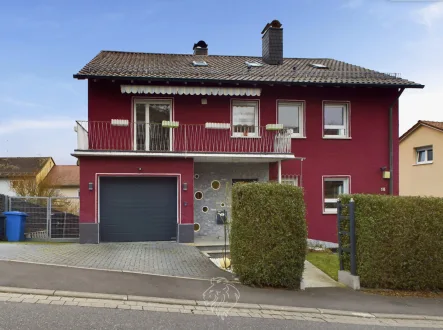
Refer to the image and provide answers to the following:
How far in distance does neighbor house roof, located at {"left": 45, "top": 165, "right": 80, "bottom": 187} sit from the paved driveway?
120 ft

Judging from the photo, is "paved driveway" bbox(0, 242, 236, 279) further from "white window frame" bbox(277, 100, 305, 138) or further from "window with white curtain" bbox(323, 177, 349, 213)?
"white window frame" bbox(277, 100, 305, 138)

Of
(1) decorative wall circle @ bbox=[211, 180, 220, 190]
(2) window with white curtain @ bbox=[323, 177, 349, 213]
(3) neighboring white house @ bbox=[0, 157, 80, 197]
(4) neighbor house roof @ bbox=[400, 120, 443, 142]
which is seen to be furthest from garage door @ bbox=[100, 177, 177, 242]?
(3) neighboring white house @ bbox=[0, 157, 80, 197]

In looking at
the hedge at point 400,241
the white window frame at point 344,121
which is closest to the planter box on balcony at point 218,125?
the white window frame at point 344,121

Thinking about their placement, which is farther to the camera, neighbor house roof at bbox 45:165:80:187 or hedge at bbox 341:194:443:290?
neighbor house roof at bbox 45:165:80:187

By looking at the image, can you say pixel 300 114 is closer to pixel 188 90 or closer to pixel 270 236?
pixel 188 90

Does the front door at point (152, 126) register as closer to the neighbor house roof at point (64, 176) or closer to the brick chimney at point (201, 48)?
the brick chimney at point (201, 48)

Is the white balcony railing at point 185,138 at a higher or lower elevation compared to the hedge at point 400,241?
higher

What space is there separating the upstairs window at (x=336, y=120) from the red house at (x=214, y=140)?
4 centimetres

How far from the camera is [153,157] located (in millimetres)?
14695

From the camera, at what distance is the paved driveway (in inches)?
385

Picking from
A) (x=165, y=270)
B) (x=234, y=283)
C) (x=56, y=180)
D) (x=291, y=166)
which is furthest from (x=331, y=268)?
(x=56, y=180)

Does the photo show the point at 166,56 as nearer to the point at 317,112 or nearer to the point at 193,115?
the point at 193,115

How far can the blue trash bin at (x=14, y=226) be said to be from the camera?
15.0 metres

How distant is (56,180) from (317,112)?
3950cm
